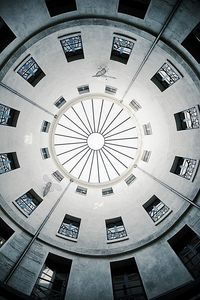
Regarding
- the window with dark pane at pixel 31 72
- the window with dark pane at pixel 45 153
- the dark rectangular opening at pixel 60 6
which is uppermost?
the window with dark pane at pixel 45 153

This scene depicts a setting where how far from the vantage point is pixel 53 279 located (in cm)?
1627

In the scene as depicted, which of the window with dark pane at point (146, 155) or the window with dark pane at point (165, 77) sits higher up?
the window with dark pane at point (146, 155)

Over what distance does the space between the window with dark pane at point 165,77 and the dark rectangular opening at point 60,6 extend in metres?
5.99

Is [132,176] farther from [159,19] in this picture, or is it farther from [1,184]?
[159,19]

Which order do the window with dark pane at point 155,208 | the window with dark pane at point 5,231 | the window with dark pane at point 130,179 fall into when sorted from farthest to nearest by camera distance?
the window with dark pane at point 130,179 < the window with dark pane at point 155,208 < the window with dark pane at point 5,231

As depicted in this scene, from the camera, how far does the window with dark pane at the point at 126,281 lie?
1507cm

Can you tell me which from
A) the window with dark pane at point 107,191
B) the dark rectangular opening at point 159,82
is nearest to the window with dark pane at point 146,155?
the window with dark pane at point 107,191

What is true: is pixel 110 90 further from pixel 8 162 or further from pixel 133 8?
pixel 8 162

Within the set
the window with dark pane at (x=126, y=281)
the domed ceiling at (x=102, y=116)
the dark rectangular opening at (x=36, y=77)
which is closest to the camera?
A: the domed ceiling at (x=102, y=116)

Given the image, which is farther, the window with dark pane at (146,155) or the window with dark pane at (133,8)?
the window with dark pane at (146,155)

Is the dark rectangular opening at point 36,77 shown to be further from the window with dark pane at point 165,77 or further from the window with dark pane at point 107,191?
the window with dark pane at point 107,191

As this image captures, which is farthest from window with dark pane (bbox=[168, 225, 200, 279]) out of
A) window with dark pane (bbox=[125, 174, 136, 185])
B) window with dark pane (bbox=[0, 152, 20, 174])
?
window with dark pane (bbox=[0, 152, 20, 174])

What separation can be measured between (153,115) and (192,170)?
191 inches

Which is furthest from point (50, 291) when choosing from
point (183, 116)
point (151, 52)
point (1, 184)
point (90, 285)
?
point (151, 52)
